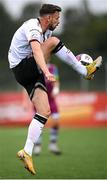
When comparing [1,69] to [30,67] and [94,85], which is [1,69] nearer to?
[94,85]

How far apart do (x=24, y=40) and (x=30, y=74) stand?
1.53 feet

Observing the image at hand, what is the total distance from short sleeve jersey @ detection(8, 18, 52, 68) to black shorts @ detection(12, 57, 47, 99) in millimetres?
74

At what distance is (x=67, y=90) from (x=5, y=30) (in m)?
11.5

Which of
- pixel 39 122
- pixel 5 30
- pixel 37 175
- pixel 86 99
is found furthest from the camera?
pixel 5 30

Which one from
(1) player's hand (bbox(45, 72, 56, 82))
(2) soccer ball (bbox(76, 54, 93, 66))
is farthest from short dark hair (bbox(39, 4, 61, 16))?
(1) player's hand (bbox(45, 72, 56, 82))

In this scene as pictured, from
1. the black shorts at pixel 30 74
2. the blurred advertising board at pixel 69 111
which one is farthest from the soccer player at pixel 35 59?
the blurred advertising board at pixel 69 111

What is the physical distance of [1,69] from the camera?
26906 millimetres

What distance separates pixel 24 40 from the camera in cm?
948

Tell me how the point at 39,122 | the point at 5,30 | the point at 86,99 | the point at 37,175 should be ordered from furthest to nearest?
the point at 5,30 < the point at 86,99 < the point at 37,175 < the point at 39,122

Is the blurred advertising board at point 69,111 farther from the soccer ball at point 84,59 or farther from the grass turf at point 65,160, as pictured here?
the soccer ball at point 84,59

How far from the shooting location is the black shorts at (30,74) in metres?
9.48

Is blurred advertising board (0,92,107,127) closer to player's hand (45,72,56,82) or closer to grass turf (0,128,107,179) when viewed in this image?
grass turf (0,128,107,179)

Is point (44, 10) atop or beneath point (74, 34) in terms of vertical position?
beneath

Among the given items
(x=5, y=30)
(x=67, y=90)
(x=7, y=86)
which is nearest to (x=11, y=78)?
(x=7, y=86)
